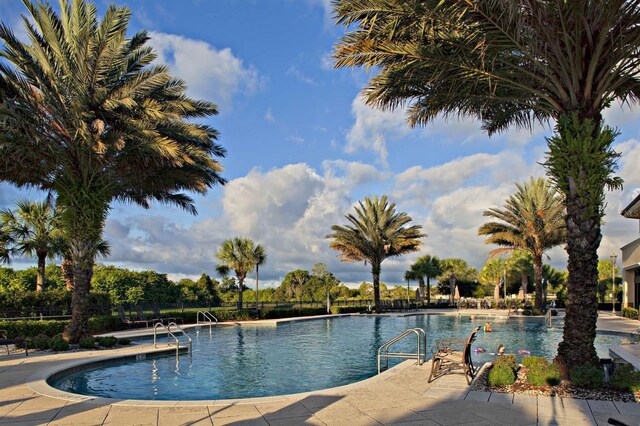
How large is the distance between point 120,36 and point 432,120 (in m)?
9.98

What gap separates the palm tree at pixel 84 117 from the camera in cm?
1462

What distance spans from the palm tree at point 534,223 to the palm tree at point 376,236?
6298 millimetres

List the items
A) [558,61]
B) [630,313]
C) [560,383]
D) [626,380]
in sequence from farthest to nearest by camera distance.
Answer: [630,313], [558,61], [560,383], [626,380]

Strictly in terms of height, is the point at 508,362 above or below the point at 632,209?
below

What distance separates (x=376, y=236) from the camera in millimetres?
38438

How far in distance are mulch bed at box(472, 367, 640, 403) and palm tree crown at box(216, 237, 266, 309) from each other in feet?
101

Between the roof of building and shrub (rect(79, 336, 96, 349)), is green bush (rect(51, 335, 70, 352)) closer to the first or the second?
shrub (rect(79, 336, 96, 349))

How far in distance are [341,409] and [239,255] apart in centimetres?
3198

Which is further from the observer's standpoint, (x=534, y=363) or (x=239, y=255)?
(x=239, y=255)

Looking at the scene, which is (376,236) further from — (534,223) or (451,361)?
(451,361)

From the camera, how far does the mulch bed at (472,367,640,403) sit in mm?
7783

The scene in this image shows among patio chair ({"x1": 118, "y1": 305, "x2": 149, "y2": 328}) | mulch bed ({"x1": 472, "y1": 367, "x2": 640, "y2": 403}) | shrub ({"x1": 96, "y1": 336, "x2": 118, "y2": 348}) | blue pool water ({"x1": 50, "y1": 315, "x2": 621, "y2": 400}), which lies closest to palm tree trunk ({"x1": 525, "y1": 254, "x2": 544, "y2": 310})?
blue pool water ({"x1": 50, "y1": 315, "x2": 621, "y2": 400})

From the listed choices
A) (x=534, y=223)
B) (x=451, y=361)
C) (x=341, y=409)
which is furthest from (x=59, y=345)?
(x=534, y=223)

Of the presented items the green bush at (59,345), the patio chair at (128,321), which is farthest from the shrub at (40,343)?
the patio chair at (128,321)
